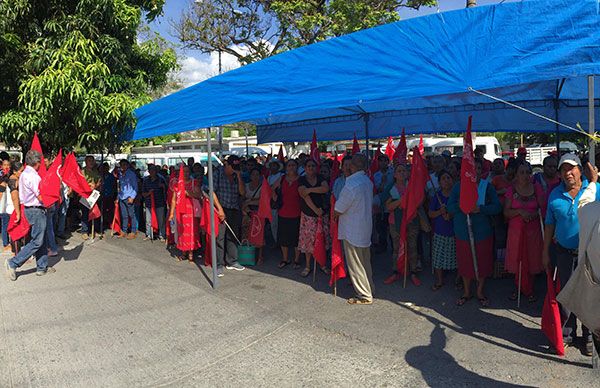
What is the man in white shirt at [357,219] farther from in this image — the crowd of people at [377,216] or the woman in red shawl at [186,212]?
the woman in red shawl at [186,212]

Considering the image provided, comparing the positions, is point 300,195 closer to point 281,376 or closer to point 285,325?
point 285,325

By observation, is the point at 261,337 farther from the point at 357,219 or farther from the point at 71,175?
the point at 71,175

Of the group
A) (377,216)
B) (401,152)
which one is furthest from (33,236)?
(401,152)

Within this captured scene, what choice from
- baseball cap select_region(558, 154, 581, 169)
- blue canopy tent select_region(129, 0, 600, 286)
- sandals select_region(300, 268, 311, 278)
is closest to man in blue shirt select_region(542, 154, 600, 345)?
baseball cap select_region(558, 154, 581, 169)

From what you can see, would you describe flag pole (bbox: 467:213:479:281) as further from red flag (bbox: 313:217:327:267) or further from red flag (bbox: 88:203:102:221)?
red flag (bbox: 88:203:102:221)

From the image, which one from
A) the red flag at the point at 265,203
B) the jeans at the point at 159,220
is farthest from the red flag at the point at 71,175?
the red flag at the point at 265,203

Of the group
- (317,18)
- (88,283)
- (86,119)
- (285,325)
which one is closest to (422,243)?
(285,325)

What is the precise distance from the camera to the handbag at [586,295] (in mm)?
2812

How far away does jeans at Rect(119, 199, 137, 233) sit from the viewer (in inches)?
400

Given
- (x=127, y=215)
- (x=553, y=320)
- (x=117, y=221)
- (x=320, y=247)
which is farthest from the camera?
(x=117, y=221)

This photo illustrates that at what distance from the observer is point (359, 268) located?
546 centimetres

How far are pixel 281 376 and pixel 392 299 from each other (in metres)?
2.26

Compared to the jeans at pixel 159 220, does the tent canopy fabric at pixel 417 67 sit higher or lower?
higher

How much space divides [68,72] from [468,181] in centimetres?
656
